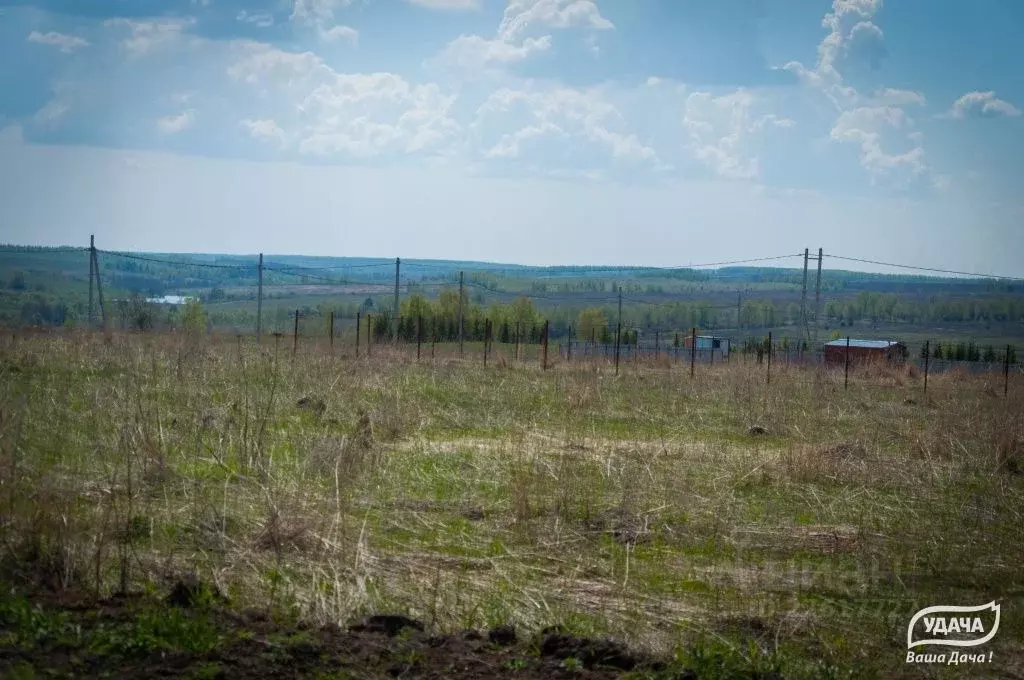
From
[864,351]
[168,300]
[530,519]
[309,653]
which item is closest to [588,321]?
[168,300]

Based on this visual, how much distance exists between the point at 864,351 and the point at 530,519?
103ft

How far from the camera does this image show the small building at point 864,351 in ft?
108

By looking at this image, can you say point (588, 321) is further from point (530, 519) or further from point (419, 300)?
point (530, 519)

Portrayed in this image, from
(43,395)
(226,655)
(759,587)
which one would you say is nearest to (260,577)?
(226,655)

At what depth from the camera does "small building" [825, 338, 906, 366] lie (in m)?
32.8

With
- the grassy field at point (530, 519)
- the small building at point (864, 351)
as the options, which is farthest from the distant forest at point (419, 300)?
the grassy field at point (530, 519)

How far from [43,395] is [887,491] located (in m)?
8.45

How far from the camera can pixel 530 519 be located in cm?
802

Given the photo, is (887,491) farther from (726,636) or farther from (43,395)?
(43,395)

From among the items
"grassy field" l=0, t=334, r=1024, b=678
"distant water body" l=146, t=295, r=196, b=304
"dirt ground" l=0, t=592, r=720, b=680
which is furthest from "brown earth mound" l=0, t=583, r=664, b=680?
"distant water body" l=146, t=295, r=196, b=304

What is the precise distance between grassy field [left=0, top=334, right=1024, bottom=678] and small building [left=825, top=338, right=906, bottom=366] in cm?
1896

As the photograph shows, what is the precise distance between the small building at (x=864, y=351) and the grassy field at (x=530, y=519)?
1896 centimetres

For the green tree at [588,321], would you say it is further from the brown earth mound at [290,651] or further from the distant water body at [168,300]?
the brown earth mound at [290,651]

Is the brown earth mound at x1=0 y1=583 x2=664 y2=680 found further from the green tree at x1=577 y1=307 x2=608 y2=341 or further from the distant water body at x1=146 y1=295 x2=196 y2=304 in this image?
the green tree at x1=577 y1=307 x2=608 y2=341
